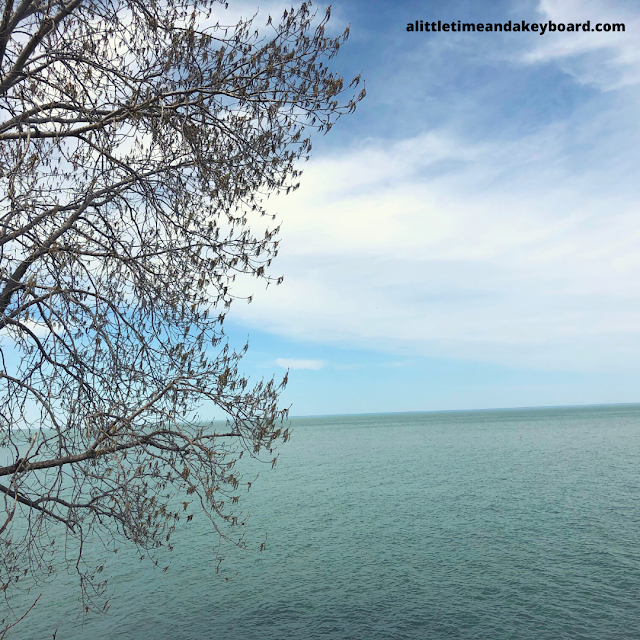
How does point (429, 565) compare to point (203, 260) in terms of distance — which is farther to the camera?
point (429, 565)

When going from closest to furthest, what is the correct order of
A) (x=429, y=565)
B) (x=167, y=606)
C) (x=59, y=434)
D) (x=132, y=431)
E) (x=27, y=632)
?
(x=59, y=434), (x=132, y=431), (x=27, y=632), (x=167, y=606), (x=429, y=565)

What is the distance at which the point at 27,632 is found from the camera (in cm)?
1819

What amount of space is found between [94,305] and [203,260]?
2.04 m

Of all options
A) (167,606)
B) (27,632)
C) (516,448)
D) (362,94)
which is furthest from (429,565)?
(516,448)

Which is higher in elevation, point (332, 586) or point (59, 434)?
point (59, 434)

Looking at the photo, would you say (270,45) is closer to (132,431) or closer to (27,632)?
(132,431)

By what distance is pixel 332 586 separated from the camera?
69.9 feet

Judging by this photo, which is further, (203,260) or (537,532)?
(537,532)

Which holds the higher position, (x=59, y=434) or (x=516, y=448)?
(x=59, y=434)

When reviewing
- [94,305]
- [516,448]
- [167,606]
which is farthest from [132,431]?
[516,448]

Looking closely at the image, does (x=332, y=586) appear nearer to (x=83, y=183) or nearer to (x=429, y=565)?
(x=429, y=565)

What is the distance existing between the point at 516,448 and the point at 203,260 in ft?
290

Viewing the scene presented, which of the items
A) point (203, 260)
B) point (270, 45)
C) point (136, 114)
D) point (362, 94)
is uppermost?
point (270, 45)

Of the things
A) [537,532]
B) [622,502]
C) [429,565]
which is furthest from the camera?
[622,502]
